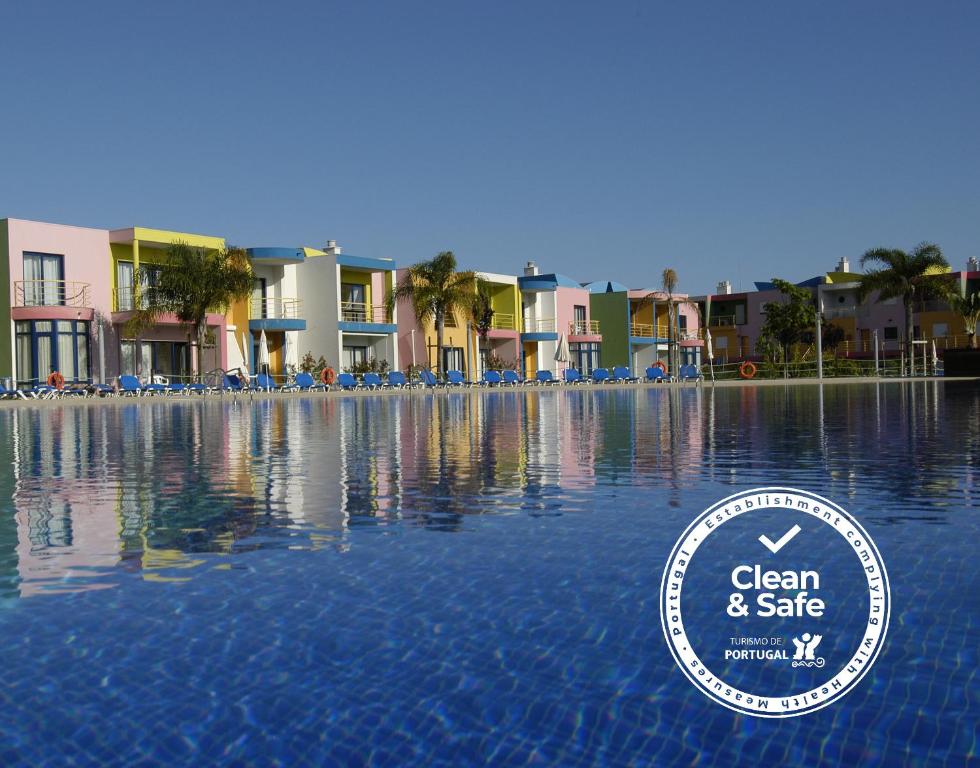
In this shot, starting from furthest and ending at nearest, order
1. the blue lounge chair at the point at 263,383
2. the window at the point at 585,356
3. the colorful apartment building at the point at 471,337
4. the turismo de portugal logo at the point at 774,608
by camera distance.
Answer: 1. the window at the point at 585,356
2. the colorful apartment building at the point at 471,337
3. the blue lounge chair at the point at 263,383
4. the turismo de portugal logo at the point at 774,608

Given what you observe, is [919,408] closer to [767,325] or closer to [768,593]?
[768,593]

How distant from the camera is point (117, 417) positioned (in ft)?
69.0

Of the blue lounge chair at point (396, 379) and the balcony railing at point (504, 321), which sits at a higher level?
the balcony railing at point (504, 321)

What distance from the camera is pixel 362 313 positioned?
45.1 metres

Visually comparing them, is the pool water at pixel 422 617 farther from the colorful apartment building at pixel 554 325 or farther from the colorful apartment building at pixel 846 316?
the colorful apartment building at pixel 846 316

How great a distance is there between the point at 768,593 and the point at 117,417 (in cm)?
1826

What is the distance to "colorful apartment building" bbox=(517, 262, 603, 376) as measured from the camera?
54438 millimetres

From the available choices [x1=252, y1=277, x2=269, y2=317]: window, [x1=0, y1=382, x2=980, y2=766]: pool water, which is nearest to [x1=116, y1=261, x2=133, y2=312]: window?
[x1=252, y1=277, x2=269, y2=317]: window

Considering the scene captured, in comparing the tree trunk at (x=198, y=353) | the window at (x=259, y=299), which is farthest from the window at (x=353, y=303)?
the tree trunk at (x=198, y=353)

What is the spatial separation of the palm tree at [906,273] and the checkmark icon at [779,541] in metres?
50.2

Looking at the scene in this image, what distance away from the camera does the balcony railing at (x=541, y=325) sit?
55.2 meters

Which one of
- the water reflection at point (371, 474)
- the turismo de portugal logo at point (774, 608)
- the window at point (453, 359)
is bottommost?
the turismo de portugal logo at point (774, 608)

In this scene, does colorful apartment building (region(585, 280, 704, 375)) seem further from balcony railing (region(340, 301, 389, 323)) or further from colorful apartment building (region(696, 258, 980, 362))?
balcony railing (region(340, 301, 389, 323))

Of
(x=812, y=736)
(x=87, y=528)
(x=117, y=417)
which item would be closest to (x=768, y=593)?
(x=812, y=736)
